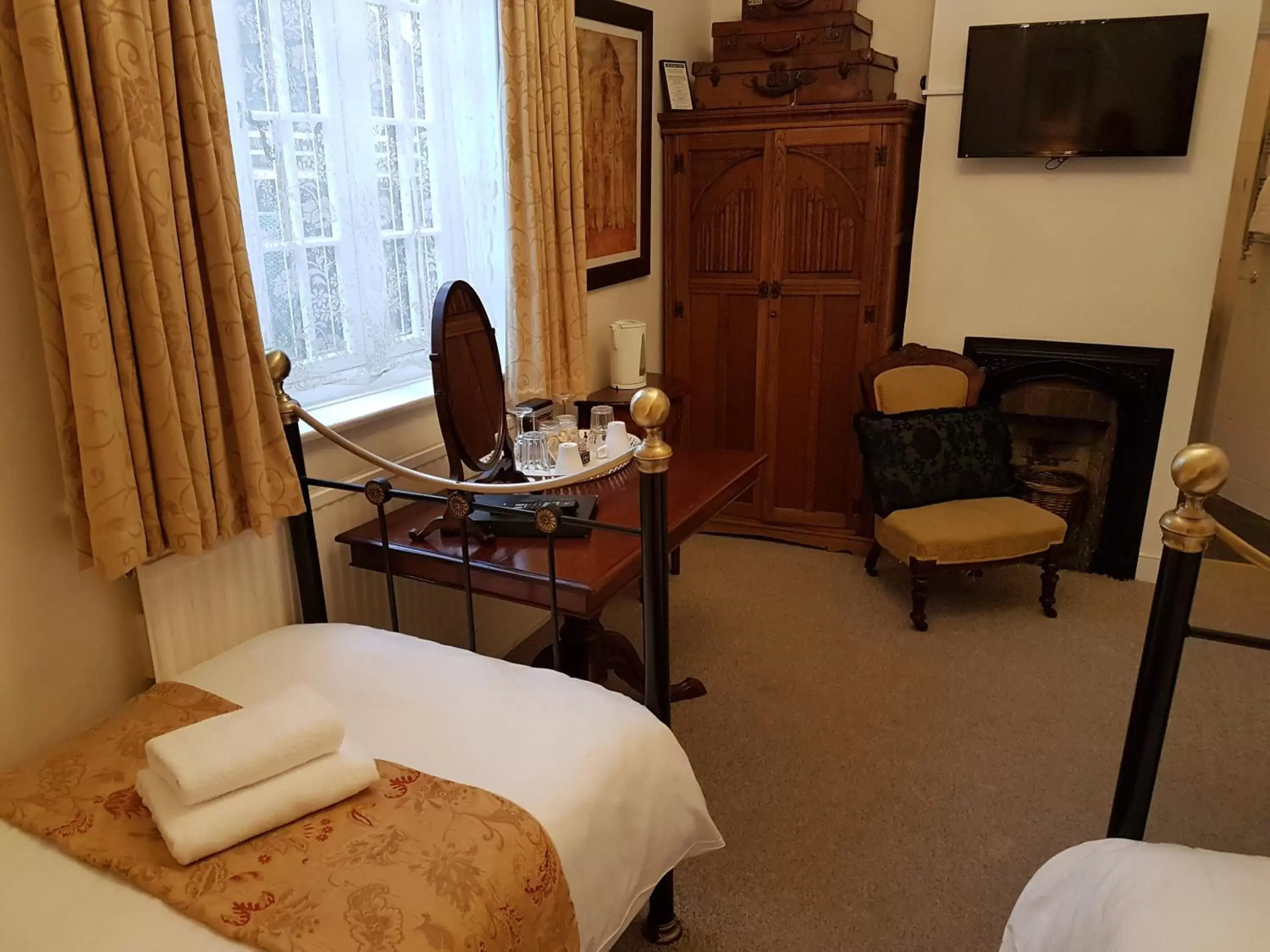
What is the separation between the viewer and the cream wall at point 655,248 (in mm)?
3471

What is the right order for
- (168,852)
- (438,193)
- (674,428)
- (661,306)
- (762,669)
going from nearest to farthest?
1. (168,852)
2. (438,193)
3. (762,669)
4. (674,428)
5. (661,306)

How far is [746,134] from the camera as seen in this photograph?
364cm

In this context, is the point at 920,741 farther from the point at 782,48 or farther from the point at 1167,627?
the point at 782,48

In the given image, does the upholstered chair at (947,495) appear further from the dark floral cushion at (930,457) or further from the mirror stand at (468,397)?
the mirror stand at (468,397)

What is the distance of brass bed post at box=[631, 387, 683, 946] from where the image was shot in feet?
5.57

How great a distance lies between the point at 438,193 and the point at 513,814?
5.89 feet

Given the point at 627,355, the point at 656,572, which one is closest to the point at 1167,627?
the point at 656,572

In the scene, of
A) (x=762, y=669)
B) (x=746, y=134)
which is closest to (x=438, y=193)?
(x=746, y=134)

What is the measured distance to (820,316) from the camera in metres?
3.74

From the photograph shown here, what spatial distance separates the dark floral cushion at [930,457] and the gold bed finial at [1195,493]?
6.39ft

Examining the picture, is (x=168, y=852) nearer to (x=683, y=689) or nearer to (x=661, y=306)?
(x=683, y=689)

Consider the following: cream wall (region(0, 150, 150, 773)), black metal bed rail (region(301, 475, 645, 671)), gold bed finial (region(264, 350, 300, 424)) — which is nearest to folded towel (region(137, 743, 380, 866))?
cream wall (region(0, 150, 150, 773))

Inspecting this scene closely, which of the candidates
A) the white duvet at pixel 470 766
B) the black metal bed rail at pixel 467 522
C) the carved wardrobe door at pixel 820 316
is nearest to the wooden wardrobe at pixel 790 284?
the carved wardrobe door at pixel 820 316

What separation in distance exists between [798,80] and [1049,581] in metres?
2.07
